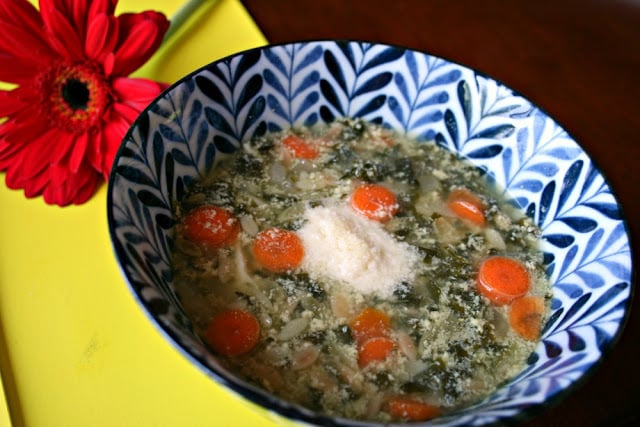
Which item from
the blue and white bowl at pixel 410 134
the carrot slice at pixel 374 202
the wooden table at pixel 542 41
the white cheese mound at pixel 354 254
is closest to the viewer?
the blue and white bowl at pixel 410 134

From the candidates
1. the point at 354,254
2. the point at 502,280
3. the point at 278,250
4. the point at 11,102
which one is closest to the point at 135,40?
the point at 11,102

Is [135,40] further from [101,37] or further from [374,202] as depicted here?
[374,202]

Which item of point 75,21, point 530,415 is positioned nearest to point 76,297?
point 75,21

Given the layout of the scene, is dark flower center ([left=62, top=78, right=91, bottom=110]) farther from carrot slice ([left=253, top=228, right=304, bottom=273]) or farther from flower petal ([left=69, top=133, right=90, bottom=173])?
carrot slice ([left=253, top=228, right=304, bottom=273])

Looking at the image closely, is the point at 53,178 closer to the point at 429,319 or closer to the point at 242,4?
the point at 242,4

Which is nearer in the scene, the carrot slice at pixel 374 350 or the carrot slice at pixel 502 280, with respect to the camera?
the carrot slice at pixel 374 350

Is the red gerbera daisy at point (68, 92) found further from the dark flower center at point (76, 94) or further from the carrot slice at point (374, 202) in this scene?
the carrot slice at point (374, 202)

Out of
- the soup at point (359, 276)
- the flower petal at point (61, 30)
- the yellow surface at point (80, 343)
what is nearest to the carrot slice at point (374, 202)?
the soup at point (359, 276)
